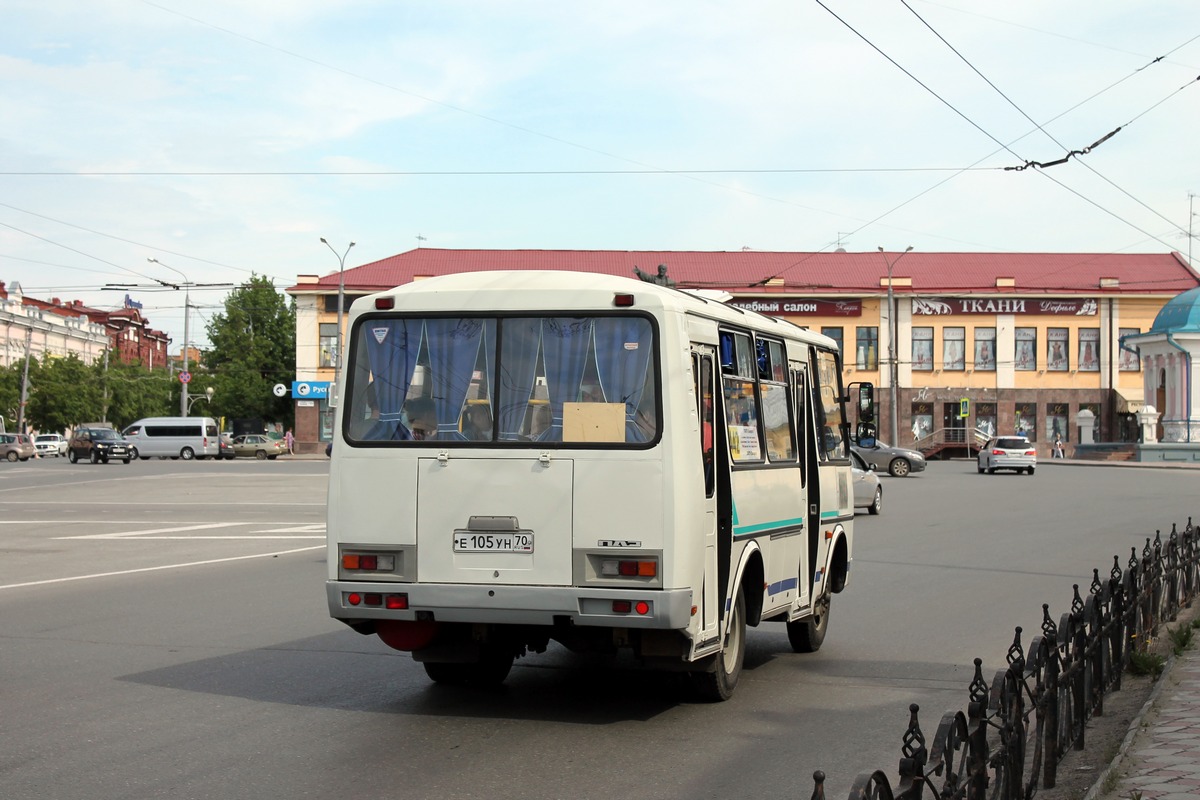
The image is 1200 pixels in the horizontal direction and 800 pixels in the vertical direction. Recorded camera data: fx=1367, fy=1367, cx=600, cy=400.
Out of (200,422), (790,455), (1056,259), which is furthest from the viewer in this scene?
(1056,259)

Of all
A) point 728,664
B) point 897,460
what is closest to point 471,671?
point 728,664

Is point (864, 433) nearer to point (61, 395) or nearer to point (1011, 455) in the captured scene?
point (1011, 455)

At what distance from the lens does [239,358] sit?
9581 cm

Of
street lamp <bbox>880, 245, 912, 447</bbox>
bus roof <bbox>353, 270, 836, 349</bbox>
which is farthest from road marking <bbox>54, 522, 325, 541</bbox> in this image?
street lamp <bbox>880, 245, 912, 447</bbox>

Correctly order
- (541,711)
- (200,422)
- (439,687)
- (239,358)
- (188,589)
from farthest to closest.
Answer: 1. (239,358)
2. (200,422)
3. (188,589)
4. (439,687)
5. (541,711)

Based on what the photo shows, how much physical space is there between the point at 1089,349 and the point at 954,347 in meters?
7.57

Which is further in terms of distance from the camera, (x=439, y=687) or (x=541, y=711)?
(x=439, y=687)

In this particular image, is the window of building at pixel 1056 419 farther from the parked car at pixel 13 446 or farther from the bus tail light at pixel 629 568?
the bus tail light at pixel 629 568

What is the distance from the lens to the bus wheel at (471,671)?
869 centimetres

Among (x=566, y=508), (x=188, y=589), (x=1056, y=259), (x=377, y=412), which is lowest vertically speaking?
(x=188, y=589)

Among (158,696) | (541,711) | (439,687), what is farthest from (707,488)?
(158,696)

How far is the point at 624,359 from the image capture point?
7.70 metres

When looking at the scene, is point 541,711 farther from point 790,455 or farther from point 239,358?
point 239,358

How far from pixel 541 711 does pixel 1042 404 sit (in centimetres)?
7343
